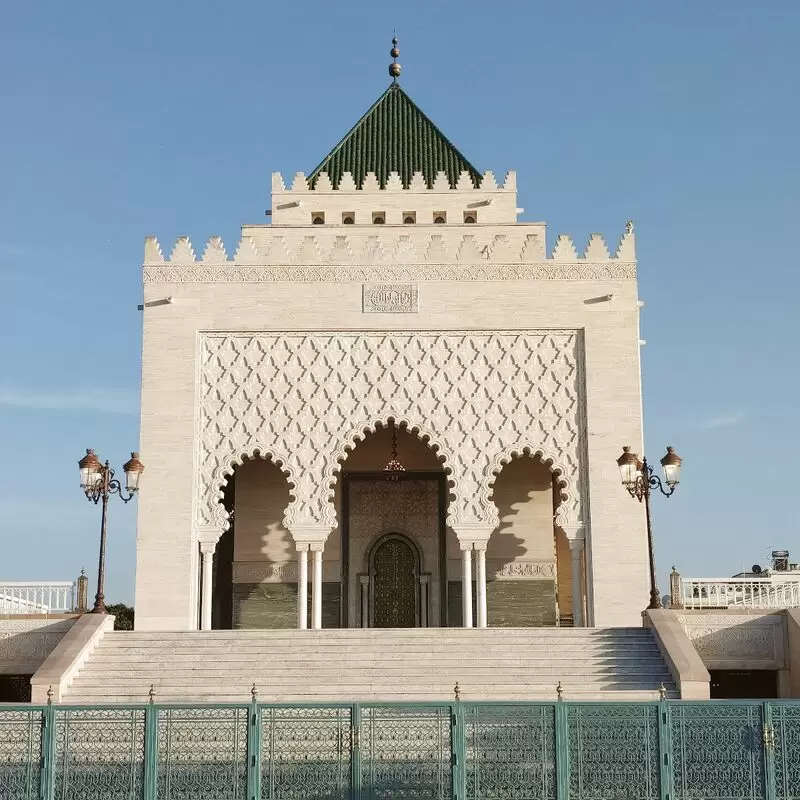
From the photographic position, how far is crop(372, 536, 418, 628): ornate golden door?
56.6ft

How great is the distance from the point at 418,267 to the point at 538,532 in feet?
12.2

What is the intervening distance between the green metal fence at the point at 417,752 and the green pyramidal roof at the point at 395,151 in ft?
38.4

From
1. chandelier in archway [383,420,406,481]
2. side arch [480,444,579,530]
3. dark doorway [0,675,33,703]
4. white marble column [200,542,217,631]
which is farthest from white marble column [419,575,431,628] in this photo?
dark doorway [0,675,33,703]

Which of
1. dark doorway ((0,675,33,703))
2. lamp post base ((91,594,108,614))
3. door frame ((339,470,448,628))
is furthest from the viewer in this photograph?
door frame ((339,470,448,628))

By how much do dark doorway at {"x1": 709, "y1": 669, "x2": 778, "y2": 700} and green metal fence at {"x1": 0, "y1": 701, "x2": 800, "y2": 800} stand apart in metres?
5.85

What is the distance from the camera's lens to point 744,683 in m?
14.6

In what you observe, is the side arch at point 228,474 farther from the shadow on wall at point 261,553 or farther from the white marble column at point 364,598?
the white marble column at point 364,598

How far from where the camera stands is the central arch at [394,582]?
1727cm

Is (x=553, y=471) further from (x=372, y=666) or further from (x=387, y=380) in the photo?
(x=372, y=666)

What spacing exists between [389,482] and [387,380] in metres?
2.11

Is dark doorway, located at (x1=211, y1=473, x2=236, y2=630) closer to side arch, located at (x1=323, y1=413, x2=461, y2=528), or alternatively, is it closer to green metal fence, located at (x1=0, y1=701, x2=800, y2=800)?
side arch, located at (x1=323, y1=413, x2=461, y2=528)

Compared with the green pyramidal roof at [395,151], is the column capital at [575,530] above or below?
below

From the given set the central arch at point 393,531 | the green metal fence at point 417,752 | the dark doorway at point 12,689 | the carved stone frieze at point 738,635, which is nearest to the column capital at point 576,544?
the central arch at point 393,531

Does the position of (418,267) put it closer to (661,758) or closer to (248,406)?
(248,406)
